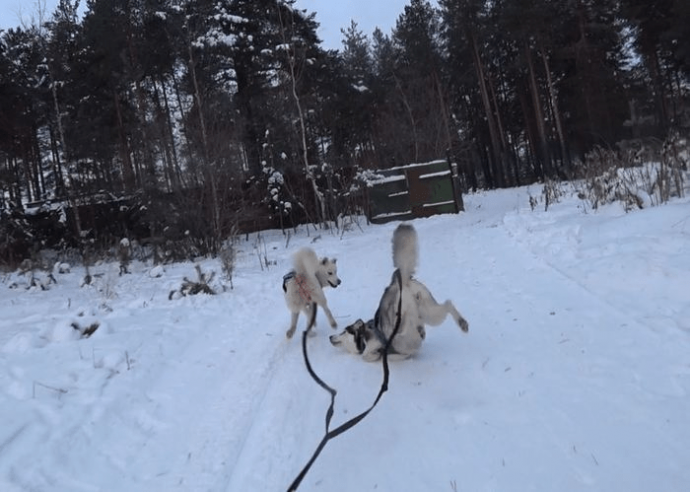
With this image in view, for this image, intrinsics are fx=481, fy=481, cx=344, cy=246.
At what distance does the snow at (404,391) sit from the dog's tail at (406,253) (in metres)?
0.86

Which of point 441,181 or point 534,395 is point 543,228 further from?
point 441,181

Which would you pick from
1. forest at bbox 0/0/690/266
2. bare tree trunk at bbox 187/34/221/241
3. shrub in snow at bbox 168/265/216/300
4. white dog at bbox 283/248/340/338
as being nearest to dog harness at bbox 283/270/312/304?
white dog at bbox 283/248/340/338

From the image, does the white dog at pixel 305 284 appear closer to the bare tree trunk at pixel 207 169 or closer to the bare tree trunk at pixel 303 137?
the bare tree trunk at pixel 207 169

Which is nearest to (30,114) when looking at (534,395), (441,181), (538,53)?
(441,181)

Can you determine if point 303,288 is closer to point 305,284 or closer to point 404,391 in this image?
point 305,284

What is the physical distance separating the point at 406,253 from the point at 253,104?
705 inches

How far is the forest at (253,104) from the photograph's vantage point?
49.1 feet

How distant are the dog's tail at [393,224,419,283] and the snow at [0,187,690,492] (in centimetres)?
86

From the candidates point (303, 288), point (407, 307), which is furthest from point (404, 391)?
point (303, 288)

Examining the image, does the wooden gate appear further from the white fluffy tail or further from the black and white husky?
the black and white husky

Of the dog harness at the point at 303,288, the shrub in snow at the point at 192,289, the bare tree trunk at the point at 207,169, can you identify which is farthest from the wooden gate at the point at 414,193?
the dog harness at the point at 303,288

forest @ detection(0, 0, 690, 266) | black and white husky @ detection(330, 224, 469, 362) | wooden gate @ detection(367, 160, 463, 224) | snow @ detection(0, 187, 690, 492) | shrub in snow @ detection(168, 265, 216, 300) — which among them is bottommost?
snow @ detection(0, 187, 690, 492)

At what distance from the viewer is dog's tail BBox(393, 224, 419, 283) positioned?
408cm

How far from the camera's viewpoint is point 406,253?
4.08m
